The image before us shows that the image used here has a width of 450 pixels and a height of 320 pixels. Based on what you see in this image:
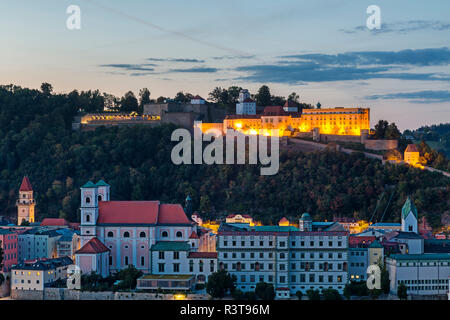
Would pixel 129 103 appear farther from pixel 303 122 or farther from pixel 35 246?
pixel 35 246

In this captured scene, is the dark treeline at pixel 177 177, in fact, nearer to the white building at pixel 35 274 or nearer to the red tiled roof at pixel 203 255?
the red tiled roof at pixel 203 255

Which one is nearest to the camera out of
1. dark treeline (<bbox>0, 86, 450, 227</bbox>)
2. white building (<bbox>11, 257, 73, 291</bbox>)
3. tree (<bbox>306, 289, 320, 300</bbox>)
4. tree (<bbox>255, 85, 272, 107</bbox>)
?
tree (<bbox>306, 289, 320, 300</bbox>)

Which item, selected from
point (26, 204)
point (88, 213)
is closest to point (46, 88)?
point (26, 204)

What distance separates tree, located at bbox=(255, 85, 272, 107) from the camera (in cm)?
11819

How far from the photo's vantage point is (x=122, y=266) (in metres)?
70.8

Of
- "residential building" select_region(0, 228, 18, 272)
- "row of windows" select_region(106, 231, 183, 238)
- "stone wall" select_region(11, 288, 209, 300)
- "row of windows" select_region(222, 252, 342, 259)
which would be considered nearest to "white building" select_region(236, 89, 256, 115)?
"residential building" select_region(0, 228, 18, 272)

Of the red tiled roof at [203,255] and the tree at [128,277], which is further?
the red tiled roof at [203,255]

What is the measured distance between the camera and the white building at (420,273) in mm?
65000

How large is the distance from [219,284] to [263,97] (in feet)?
188

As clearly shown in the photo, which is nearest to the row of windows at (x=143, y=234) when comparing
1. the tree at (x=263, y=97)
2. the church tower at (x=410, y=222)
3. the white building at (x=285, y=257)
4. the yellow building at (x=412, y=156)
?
the white building at (x=285, y=257)

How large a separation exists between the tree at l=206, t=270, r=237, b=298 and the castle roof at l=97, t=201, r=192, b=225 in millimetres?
8323

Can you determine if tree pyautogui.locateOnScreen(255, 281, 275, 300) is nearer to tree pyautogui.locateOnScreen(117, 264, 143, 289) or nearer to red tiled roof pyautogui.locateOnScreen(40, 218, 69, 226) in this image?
tree pyautogui.locateOnScreen(117, 264, 143, 289)

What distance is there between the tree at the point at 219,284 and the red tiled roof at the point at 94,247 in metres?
8.66

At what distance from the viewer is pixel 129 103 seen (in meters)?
117
